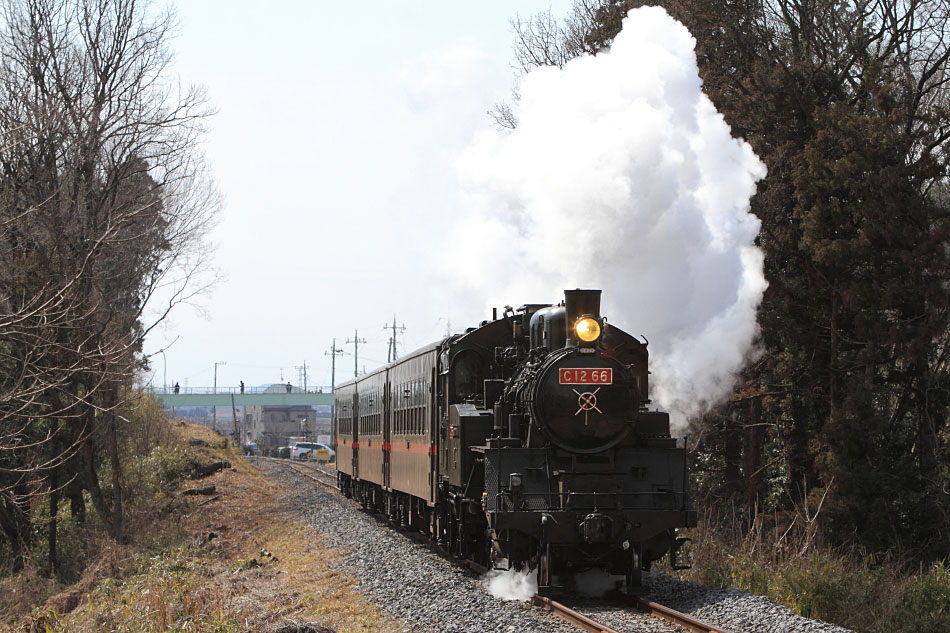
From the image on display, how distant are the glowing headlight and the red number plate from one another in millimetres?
324

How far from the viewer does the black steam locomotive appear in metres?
10.2

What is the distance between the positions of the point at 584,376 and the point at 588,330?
1.57ft

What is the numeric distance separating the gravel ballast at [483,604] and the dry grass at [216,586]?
315mm

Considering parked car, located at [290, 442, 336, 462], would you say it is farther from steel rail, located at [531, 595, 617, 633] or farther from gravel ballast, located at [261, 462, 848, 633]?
steel rail, located at [531, 595, 617, 633]

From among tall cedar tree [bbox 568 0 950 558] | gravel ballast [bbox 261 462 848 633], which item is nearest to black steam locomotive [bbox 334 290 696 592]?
gravel ballast [bbox 261 462 848 633]

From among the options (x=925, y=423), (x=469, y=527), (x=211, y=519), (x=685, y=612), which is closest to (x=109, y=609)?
(x=469, y=527)

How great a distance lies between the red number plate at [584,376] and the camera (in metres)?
10.1

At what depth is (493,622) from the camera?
30.1 feet

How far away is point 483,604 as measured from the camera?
10000 mm

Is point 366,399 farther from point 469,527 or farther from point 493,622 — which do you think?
point 493,622

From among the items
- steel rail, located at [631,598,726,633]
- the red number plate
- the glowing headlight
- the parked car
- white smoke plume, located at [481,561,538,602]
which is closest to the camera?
steel rail, located at [631,598,726,633]

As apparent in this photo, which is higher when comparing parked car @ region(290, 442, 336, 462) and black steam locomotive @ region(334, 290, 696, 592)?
black steam locomotive @ region(334, 290, 696, 592)

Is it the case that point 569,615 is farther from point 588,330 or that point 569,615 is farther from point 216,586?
point 216,586

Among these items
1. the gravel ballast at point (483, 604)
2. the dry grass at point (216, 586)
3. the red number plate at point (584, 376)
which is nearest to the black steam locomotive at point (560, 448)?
the red number plate at point (584, 376)
